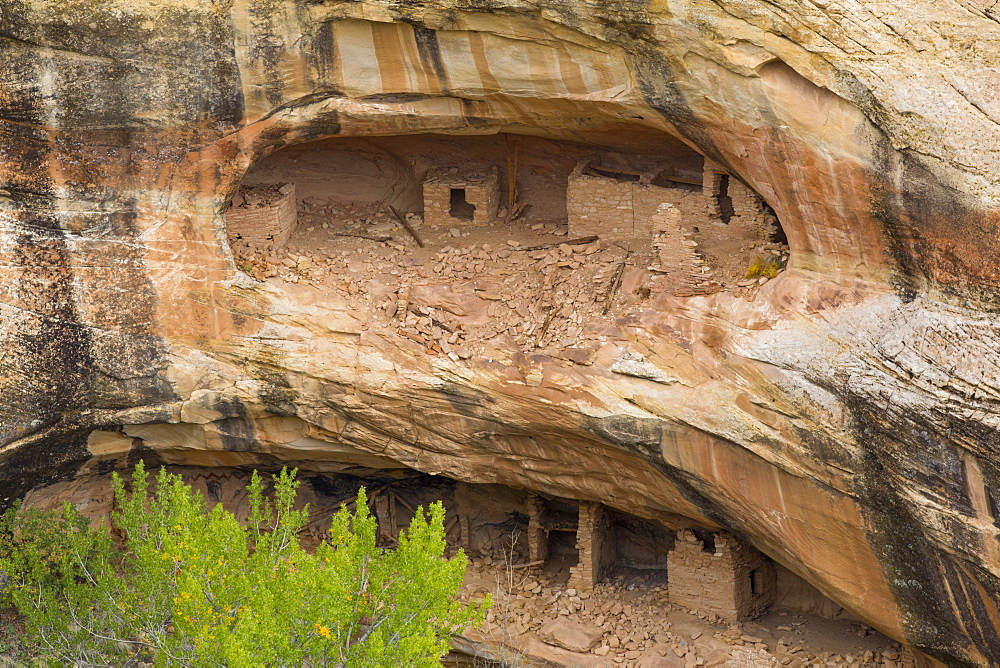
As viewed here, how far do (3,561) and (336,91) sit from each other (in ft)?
20.1

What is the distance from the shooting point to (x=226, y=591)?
12680 mm

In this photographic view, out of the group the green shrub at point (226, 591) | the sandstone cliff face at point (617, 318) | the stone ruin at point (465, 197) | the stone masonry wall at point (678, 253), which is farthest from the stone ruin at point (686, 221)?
the green shrub at point (226, 591)

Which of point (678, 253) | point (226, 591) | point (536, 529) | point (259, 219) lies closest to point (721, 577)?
point (536, 529)

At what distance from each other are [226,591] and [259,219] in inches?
179

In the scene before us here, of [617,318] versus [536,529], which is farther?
[536,529]

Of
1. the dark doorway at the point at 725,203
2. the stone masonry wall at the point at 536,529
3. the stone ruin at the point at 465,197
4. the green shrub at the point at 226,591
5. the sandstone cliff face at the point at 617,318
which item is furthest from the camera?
the stone masonry wall at the point at 536,529

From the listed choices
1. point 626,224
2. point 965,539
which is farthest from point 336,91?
point 965,539

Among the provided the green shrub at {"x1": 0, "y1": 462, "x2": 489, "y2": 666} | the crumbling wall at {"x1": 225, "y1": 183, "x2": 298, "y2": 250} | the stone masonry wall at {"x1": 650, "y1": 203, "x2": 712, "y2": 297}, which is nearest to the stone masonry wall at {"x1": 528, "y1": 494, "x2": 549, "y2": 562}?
the green shrub at {"x1": 0, "y1": 462, "x2": 489, "y2": 666}

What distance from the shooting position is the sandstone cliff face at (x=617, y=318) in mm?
11352

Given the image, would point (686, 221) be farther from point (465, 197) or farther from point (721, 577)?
point (721, 577)

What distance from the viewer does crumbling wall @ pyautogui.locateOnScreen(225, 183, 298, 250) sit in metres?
15.3

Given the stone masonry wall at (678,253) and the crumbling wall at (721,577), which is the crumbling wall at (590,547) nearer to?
the crumbling wall at (721,577)

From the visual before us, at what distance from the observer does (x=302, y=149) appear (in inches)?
661

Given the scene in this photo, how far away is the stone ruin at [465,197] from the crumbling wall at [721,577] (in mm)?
4429
